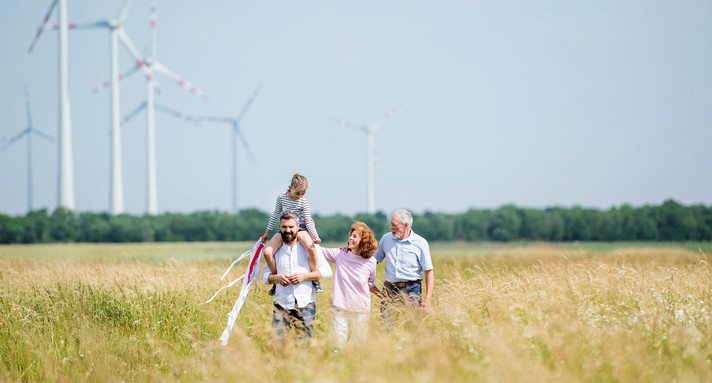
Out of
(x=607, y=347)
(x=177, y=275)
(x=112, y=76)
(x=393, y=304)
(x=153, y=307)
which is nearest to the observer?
(x=607, y=347)

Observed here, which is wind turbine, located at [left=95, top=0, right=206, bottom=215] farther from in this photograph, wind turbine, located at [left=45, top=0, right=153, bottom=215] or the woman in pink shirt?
the woman in pink shirt

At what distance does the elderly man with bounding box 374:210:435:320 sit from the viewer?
354 inches

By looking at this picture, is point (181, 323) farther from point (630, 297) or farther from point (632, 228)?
point (632, 228)

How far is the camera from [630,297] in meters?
11.3

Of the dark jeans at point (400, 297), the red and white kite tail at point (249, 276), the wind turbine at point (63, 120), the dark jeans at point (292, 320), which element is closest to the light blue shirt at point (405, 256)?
the dark jeans at point (400, 297)

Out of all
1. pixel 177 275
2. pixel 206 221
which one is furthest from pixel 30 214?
pixel 177 275

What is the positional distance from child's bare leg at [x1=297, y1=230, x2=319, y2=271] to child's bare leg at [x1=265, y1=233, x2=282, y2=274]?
255 millimetres

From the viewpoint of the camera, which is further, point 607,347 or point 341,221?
point 341,221

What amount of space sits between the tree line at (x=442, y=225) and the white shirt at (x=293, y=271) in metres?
77.1

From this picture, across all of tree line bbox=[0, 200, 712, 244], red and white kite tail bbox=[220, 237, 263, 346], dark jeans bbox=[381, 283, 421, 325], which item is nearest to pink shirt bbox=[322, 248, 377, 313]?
dark jeans bbox=[381, 283, 421, 325]

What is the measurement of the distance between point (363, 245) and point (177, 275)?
8.82 m

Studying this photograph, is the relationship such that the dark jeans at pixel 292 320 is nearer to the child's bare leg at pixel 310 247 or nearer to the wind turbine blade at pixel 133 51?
the child's bare leg at pixel 310 247

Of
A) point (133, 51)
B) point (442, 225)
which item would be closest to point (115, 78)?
point (133, 51)

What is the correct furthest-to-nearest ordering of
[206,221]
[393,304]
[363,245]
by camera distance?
1. [206,221]
2. [393,304]
3. [363,245]
